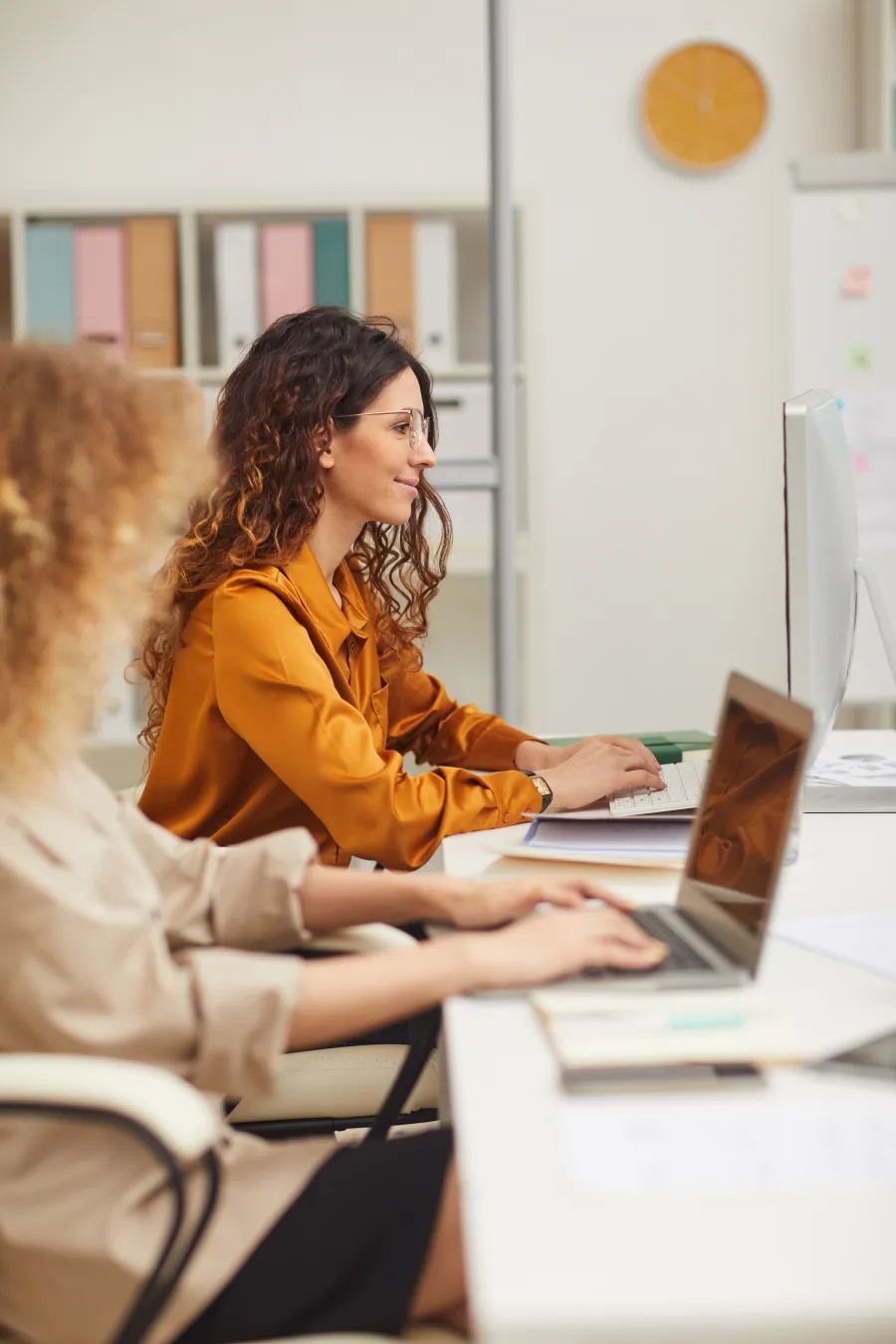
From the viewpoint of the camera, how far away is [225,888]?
1149 millimetres

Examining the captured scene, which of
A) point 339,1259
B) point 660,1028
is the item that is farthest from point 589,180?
point 339,1259

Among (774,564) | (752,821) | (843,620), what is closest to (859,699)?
(774,564)

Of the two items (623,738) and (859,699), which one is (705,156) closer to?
(859,699)

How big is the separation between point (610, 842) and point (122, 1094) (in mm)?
719

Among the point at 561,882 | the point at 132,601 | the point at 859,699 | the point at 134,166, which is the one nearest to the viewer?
the point at 132,601

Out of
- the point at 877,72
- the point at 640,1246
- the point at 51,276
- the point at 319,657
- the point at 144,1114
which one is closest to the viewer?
the point at 640,1246

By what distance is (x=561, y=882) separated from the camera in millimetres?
1179

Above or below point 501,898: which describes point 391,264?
above

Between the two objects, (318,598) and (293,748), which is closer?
(293,748)

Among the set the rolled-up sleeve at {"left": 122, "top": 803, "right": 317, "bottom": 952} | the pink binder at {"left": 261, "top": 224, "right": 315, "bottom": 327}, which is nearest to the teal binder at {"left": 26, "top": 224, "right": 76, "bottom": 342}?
the pink binder at {"left": 261, "top": 224, "right": 315, "bottom": 327}

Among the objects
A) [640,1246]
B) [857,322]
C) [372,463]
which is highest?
[857,322]

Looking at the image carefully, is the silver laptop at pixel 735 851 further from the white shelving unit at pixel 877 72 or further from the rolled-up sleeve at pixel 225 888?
the white shelving unit at pixel 877 72

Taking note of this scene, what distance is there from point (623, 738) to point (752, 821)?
2.39 ft

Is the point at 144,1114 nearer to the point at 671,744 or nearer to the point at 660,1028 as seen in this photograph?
the point at 660,1028
